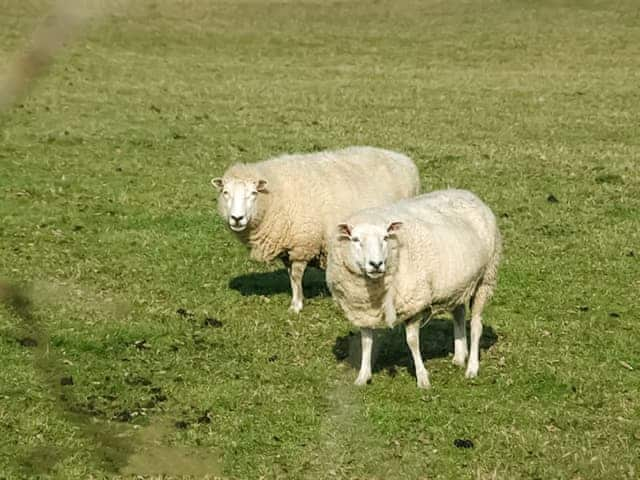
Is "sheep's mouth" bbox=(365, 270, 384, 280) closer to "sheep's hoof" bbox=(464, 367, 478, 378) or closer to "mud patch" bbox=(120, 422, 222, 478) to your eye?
"sheep's hoof" bbox=(464, 367, 478, 378)

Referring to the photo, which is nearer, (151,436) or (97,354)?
(151,436)

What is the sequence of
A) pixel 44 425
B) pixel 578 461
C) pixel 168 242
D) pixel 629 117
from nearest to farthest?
pixel 578 461 < pixel 44 425 < pixel 168 242 < pixel 629 117

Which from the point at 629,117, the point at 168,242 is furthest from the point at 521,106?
the point at 168,242

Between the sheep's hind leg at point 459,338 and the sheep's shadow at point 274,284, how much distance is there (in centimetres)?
280

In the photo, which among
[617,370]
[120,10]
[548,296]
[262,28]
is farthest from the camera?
[262,28]

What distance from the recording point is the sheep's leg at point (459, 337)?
9531 millimetres

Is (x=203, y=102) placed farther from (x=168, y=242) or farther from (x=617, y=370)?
(x=617, y=370)

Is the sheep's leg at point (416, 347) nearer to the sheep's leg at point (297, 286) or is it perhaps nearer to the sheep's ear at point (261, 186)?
the sheep's leg at point (297, 286)

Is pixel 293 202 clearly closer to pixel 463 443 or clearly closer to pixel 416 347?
pixel 416 347

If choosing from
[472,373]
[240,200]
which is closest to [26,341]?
[240,200]

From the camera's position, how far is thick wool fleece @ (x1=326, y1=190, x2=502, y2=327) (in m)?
8.55

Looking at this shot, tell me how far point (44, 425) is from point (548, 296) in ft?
20.7

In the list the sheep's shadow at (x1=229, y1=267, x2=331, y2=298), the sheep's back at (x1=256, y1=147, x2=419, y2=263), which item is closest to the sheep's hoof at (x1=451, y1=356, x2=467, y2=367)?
the sheep's back at (x1=256, y1=147, x2=419, y2=263)

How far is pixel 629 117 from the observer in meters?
25.9
